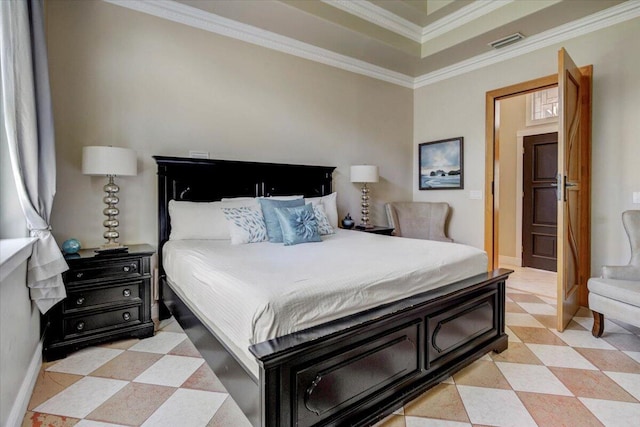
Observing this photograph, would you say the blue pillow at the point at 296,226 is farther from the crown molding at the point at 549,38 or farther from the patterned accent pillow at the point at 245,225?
the crown molding at the point at 549,38

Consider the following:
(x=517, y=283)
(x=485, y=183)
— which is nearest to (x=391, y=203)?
(x=485, y=183)

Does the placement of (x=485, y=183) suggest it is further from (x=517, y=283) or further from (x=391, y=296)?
(x=391, y=296)

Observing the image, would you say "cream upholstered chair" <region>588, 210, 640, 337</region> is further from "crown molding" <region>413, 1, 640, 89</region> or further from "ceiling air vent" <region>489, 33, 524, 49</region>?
"ceiling air vent" <region>489, 33, 524, 49</region>

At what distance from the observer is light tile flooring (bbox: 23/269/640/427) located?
5.48 feet

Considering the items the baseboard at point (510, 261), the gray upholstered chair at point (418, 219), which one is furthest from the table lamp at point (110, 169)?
the baseboard at point (510, 261)

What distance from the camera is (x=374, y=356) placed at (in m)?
1.58

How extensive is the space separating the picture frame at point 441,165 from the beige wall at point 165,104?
1231mm

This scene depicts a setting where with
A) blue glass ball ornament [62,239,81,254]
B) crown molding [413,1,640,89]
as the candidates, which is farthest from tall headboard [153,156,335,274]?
crown molding [413,1,640,89]

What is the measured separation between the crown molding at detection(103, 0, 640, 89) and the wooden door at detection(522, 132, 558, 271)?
1.61 metres

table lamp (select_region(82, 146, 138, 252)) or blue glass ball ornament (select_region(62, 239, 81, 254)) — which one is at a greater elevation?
table lamp (select_region(82, 146, 138, 252))

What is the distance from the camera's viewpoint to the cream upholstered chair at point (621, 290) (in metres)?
2.34

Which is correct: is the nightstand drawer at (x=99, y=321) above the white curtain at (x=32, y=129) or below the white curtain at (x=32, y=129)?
below

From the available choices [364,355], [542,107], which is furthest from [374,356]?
[542,107]

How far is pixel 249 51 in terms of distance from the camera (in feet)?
11.5
